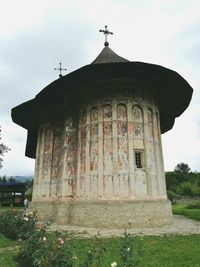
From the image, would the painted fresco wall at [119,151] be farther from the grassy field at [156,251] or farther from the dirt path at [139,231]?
the grassy field at [156,251]

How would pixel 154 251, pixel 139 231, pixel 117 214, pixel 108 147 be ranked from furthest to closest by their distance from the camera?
pixel 108 147 → pixel 117 214 → pixel 139 231 → pixel 154 251

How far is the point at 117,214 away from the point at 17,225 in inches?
164

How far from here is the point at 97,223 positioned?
10.5 m

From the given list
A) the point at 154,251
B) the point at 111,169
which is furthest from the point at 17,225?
the point at 111,169

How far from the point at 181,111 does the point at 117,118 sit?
5.77 metres

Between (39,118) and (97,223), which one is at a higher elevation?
(39,118)

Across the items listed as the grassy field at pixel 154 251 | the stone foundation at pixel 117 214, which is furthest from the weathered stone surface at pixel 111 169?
the grassy field at pixel 154 251

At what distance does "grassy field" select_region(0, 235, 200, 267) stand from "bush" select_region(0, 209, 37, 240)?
0.24 m

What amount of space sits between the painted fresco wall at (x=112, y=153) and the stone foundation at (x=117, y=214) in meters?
0.32

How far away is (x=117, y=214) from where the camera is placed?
10.4 meters

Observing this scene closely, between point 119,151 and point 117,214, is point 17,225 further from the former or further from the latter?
point 119,151

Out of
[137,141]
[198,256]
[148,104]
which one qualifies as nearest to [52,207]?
[137,141]

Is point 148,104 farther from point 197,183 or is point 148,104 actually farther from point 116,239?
point 197,183

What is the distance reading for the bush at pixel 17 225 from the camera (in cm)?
697
